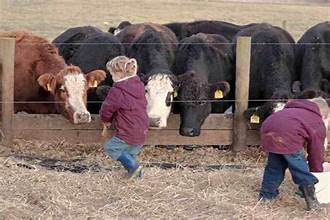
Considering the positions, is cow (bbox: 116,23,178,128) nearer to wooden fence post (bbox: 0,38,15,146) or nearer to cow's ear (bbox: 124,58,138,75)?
cow's ear (bbox: 124,58,138,75)

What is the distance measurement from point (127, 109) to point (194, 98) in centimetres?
184

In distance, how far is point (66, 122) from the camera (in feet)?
27.6

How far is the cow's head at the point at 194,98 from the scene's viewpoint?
834 cm

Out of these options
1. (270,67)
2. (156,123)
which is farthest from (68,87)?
(270,67)

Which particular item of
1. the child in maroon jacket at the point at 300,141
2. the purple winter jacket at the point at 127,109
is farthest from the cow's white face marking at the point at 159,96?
the child in maroon jacket at the point at 300,141

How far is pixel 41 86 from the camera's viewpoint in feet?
29.0

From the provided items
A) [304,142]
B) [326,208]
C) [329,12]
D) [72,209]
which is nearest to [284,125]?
[304,142]

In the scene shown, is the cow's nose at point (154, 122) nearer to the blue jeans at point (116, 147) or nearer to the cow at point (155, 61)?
the cow at point (155, 61)

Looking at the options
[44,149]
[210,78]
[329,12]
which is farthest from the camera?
[329,12]

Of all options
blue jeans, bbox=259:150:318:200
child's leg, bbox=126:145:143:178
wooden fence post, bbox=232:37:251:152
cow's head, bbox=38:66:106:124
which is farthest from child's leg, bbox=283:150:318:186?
cow's head, bbox=38:66:106:124

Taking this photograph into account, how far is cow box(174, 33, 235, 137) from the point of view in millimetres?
8453

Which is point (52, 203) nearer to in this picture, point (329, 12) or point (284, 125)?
point (284, 125)

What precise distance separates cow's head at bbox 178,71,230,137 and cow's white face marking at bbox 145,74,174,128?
8.2 inches

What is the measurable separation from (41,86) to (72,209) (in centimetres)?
327
